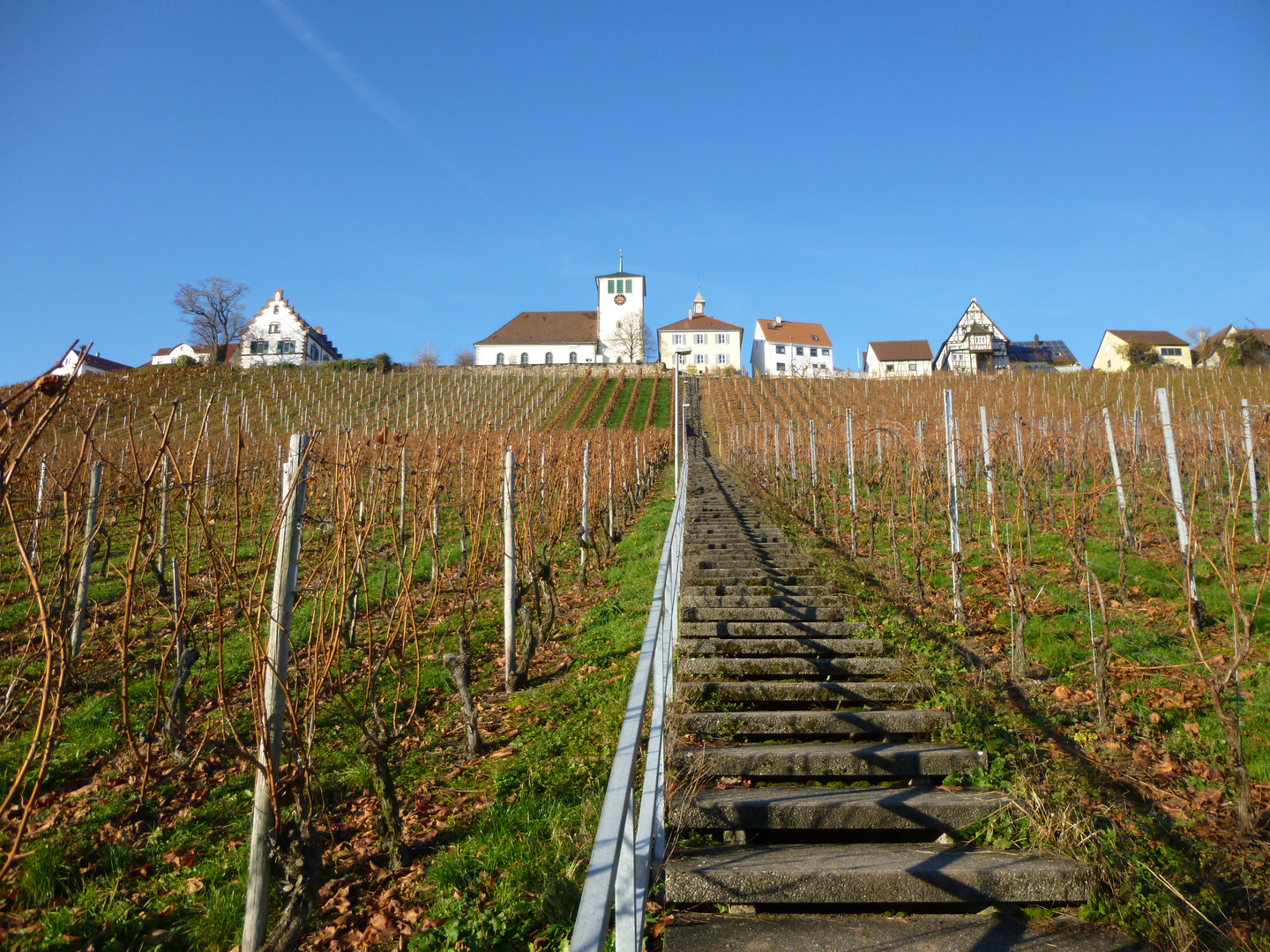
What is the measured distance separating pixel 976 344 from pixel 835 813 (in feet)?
211

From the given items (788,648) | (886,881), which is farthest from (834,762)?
(788,648)

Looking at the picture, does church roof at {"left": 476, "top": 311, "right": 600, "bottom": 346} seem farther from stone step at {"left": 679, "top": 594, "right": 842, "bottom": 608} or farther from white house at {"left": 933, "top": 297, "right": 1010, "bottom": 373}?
stone step at {"left": 679, "top": 594, "right": 842, "bottom": 608}

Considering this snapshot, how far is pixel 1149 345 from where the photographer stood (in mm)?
54750

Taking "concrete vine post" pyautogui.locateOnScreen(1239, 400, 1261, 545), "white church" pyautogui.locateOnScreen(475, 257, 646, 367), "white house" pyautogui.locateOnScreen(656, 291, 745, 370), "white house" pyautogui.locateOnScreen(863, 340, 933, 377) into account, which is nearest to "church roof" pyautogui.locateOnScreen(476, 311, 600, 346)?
"white church" pyautogui.locateOnScreen(475, 257, 646, 367)

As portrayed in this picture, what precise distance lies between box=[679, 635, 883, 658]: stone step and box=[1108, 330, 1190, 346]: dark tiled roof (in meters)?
65.7

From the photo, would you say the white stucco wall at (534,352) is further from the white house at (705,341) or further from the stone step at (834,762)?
the stone step at (834,762)

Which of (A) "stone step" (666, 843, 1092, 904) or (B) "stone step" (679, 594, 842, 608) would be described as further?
(B) "stone step" (679, 594, 842, 608)

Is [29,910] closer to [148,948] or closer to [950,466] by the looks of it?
[148,948]

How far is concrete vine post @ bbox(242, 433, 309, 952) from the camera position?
2.81m

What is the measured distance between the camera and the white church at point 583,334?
217 feet

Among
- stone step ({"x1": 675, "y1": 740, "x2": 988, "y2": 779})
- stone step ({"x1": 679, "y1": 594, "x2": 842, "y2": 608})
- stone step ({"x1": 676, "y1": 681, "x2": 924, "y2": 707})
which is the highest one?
stone step ({"x1": 679, "y1": 594, "x2": 842, "y2": 608})

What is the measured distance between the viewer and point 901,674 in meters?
4.74

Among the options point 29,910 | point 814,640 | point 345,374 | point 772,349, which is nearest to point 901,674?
point 814,640

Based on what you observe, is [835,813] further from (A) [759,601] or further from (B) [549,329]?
(B) [549,329]
